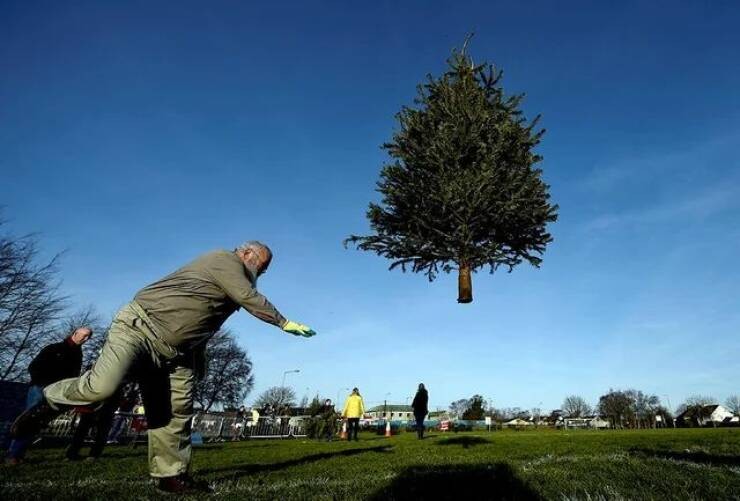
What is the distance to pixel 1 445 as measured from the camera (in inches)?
365

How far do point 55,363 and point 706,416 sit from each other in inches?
5282

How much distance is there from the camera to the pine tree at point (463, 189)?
11602mm

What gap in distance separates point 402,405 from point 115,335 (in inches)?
6886

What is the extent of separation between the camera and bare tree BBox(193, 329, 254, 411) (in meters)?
60.0

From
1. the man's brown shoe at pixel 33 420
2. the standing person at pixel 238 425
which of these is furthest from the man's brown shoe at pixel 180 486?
the standing person at pixel 238 425

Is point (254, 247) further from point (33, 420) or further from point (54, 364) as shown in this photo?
point (54, 364)

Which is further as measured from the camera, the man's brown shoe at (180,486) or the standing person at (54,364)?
the standing person at (54,364)

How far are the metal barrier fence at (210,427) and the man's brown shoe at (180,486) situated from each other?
7.17m

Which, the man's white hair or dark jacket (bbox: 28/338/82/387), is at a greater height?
the man's white hair

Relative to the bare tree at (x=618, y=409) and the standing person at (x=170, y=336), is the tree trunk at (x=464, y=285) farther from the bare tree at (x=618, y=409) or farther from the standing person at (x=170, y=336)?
the bare tree at (x=618, y=409)

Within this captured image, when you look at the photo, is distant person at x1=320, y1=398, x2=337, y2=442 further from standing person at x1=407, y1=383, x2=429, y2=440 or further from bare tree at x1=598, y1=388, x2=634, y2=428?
bare tree at x1=598, y1=388, x2=634, y2=428

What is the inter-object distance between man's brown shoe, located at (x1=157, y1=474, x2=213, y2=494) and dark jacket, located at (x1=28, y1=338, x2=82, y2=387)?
431cm

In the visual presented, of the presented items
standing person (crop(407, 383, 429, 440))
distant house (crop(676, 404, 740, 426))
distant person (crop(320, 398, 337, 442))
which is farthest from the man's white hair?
distant house (crop(676, 404, 740, 426))

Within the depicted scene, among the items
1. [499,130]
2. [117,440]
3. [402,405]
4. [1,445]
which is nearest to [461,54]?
[499,130]
